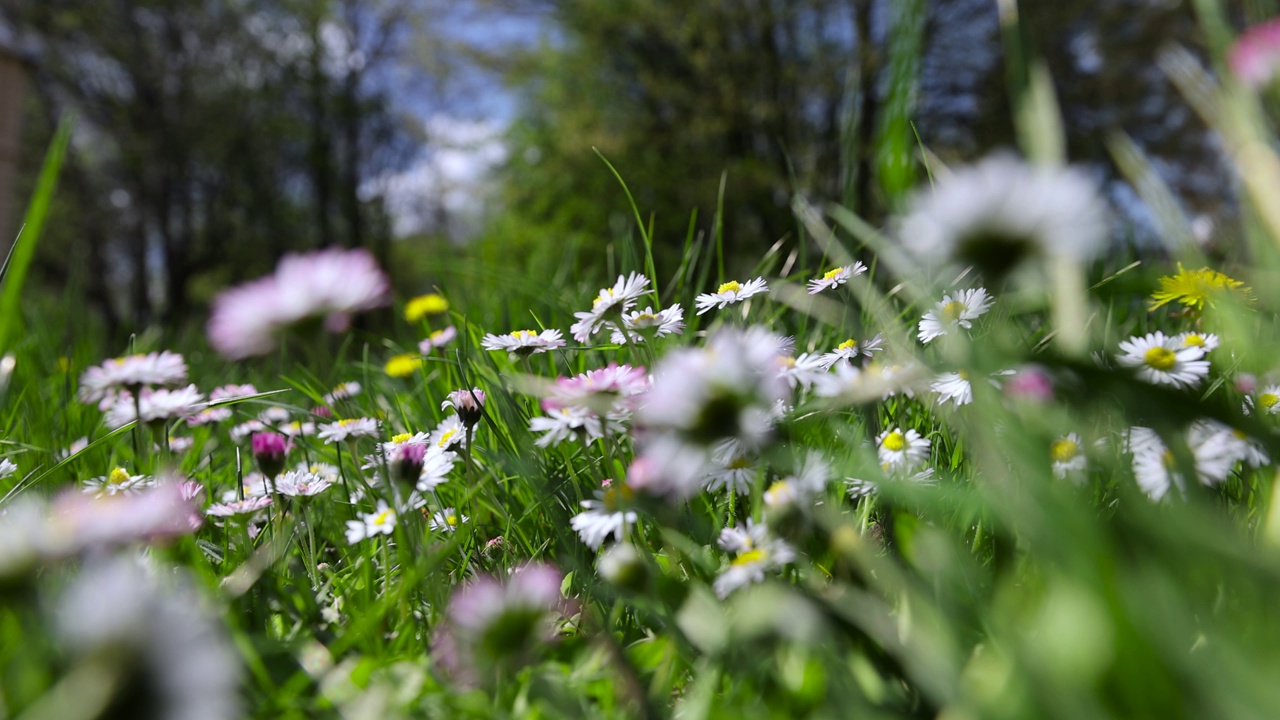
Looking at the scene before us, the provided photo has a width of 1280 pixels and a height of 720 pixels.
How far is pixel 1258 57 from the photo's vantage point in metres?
0.55

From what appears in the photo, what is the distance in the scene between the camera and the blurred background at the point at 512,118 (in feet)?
22.8

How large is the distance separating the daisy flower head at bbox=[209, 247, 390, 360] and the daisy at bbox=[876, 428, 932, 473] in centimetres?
45

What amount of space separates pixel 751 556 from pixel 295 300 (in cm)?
34

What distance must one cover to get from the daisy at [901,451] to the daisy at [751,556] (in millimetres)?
167

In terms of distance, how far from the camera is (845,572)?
528mm

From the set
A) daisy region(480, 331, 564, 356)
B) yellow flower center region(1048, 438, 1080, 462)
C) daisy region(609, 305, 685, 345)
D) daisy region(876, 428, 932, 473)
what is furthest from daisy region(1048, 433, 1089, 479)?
daisy region(480, 331, 564, 356)

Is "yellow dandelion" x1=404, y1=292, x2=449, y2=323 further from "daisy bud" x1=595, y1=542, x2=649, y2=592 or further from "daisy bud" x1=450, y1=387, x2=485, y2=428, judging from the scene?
"daisy bud" x1=595, y1=542, x2=649, y2=592

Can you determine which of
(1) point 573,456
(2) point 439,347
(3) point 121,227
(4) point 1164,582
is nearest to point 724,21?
(2) point 439,347

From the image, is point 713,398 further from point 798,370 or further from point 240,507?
point 240,507

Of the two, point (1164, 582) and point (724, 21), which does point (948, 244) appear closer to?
point (1164, 582)

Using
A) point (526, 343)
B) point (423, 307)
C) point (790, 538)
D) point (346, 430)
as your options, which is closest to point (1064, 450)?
point (790, 538)

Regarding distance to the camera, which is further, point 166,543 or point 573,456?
point 573,456

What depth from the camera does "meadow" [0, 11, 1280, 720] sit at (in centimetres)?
35

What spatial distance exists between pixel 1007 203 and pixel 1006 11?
0.23 metres
